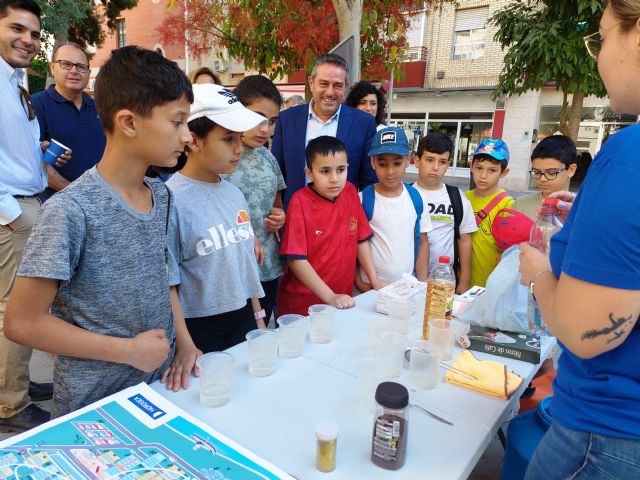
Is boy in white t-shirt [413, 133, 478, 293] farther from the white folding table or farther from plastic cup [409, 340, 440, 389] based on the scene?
plastic cup [409, 340, 440, 389]

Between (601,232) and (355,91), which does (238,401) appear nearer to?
(601,232)

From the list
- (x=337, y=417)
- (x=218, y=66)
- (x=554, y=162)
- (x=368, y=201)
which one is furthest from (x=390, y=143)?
(x=218, y=66)

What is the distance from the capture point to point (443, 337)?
155 centimetres

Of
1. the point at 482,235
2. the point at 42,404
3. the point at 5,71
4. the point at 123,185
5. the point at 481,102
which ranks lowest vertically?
the point at 42,404

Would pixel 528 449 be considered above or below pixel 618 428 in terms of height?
below

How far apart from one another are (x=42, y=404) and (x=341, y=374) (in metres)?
2.28

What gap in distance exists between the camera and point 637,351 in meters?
0.81

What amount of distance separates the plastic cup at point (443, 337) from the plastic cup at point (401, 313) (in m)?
0.15

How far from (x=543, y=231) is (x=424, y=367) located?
0.97 metres

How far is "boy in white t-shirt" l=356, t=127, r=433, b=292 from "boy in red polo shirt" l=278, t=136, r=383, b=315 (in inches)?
5.3

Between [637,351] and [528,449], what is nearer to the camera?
[637,351]

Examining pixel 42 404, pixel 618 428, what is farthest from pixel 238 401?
pixel 42 404

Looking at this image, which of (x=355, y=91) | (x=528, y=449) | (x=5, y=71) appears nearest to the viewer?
(x=528, y=449)

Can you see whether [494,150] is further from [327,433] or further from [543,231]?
[327,433]
